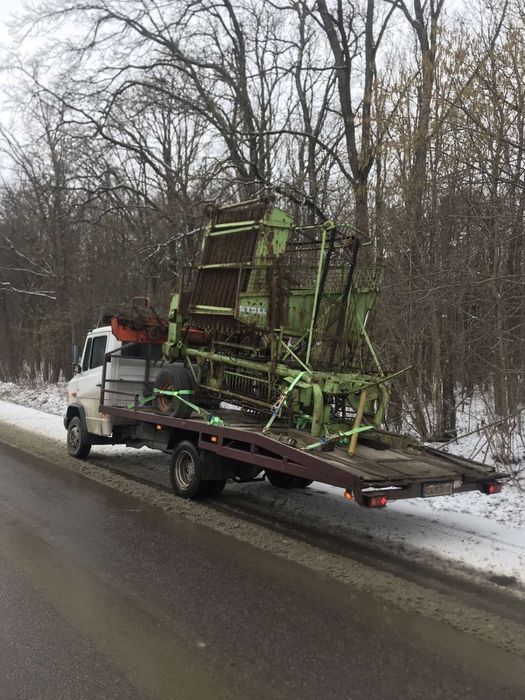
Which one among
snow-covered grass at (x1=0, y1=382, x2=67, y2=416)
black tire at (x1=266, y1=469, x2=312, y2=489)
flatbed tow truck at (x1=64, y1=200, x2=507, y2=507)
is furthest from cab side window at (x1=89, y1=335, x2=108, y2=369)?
snow-covered grass at (x1=0, y1=382, x2=67, y2=416)

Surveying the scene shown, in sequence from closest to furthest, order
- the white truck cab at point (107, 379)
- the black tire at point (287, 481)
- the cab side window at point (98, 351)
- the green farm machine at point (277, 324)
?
1. the green farm machine at point (277, 324)
2. the black tire at point (287, 481)
3. the white truck cab at point (107, 379)
4. the cab side window at point (98, 351)

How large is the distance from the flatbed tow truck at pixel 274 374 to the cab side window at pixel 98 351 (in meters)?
1.00

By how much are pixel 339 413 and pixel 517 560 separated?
2.60 m

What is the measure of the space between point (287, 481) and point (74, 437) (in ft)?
14.5

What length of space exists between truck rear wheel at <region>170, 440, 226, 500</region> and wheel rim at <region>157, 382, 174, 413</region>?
2.21 feet

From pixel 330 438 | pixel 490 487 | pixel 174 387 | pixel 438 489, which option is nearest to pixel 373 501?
pixel 438 489

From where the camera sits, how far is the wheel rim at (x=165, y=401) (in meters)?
8.02

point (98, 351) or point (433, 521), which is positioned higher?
point (98, 351)

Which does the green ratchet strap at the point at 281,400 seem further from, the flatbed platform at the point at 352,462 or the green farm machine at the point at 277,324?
the flatbed platform at the point at 352,462

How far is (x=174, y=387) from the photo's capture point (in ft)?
25.7

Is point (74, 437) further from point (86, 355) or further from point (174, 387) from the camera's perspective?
point (174, 387)


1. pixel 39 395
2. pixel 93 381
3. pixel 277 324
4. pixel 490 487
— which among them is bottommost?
pixel 39 395

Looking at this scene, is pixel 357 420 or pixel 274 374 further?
pixel 274 374

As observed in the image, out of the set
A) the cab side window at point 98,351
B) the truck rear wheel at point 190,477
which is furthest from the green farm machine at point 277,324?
the cab side window at point 98,351
